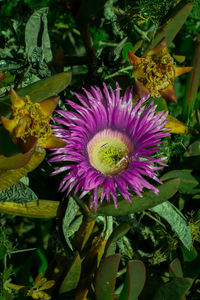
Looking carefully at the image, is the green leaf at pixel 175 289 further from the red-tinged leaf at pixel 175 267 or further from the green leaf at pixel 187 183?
the green leaf at pixel 187 183

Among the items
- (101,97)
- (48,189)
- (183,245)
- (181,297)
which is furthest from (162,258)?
(101,97)

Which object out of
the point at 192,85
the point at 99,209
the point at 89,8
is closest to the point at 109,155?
the point at 99,209

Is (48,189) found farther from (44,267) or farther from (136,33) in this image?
(136,33)

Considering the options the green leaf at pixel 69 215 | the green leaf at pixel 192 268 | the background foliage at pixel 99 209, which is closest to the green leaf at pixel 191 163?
the background foliage at pixel 99 209

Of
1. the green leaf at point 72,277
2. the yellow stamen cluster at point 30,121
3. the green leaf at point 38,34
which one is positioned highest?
the green leaf at point 38,34

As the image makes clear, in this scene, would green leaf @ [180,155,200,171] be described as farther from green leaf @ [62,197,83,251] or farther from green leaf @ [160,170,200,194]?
green leaf @ [62,197,83,251]
